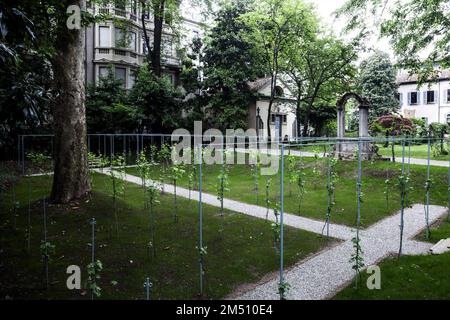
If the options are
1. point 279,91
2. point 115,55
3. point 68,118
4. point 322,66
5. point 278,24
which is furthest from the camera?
point 279,91

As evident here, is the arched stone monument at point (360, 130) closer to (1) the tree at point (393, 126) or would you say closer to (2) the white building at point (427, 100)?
(1) the tree at point (393, 126)

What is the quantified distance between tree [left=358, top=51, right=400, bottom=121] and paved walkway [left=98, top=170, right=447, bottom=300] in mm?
28903

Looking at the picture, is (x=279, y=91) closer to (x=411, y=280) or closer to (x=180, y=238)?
(x=180, y=238)

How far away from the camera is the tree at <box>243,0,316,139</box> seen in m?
21.2

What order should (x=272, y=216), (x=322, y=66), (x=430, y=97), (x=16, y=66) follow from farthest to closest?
(x=430, y=97) < (x=322, y=66) < (x=272, y=216) < (x=16, y=66)

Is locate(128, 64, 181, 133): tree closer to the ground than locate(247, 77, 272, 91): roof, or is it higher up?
closer to the ground

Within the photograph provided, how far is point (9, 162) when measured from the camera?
1666cm

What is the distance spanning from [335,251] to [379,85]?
115ft

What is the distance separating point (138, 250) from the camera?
265 inches

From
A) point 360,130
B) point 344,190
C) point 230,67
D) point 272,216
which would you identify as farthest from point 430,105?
point 272,216

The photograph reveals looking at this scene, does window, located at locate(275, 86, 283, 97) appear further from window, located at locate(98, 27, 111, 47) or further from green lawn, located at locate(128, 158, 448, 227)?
green lawn, located at locate(128, 158, 448, 227)

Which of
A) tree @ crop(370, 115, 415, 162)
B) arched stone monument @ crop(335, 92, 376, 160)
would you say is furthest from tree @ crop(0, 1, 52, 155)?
tree @ crop(370, 115, 415, 162)
